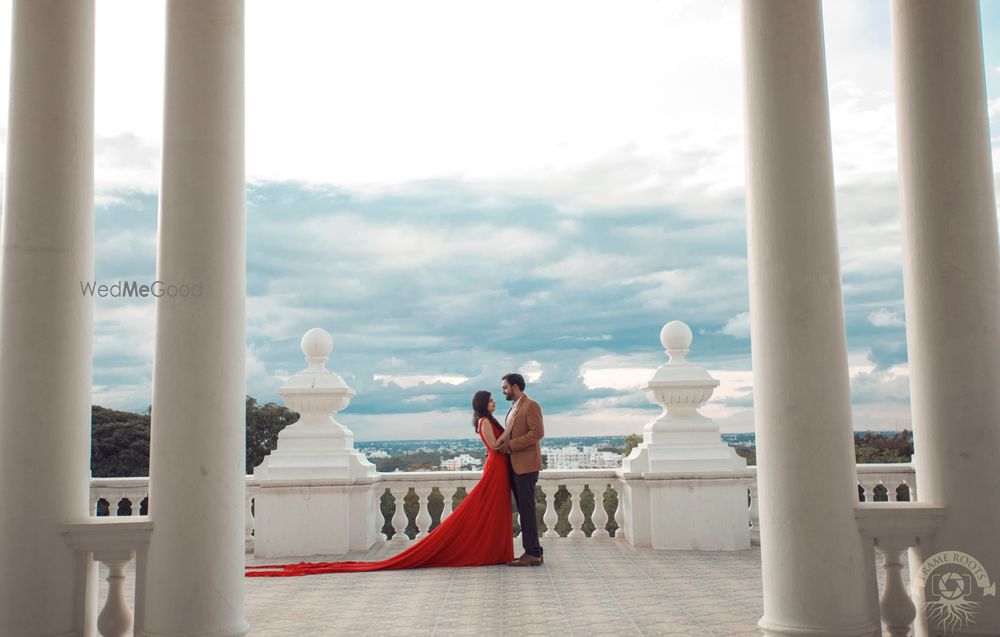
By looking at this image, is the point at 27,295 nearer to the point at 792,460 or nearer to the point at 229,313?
the point at 229,313

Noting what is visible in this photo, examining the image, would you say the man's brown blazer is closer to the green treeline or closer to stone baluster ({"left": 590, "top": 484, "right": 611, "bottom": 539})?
stone baluster ({"left": 590, "top": 484, "right": 611, "bottom": 539})

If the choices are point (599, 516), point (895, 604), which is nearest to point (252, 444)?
point (599, 516)

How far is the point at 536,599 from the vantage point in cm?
1061

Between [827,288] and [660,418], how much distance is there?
8795 millimetres

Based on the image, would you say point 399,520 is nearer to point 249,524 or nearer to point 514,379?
point 249,524

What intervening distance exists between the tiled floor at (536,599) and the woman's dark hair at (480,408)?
242cm

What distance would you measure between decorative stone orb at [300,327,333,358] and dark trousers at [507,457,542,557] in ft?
12.7

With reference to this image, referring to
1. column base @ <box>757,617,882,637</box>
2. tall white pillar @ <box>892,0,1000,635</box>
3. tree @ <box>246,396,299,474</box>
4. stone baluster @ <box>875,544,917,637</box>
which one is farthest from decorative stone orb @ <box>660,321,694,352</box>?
tree @ <box>246,396,299,474</box>

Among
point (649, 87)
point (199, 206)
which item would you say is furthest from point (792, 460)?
point (649, 87)

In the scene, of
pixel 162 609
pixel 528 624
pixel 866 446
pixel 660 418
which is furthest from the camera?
pixel 866 446

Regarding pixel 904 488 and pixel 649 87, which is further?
pixel 649 87

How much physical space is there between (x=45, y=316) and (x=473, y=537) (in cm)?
829

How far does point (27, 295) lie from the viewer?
7043 millimetres

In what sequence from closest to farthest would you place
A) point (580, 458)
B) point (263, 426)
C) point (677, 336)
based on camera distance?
point (677, 336)
point (580, 458)
point (263, 426)
